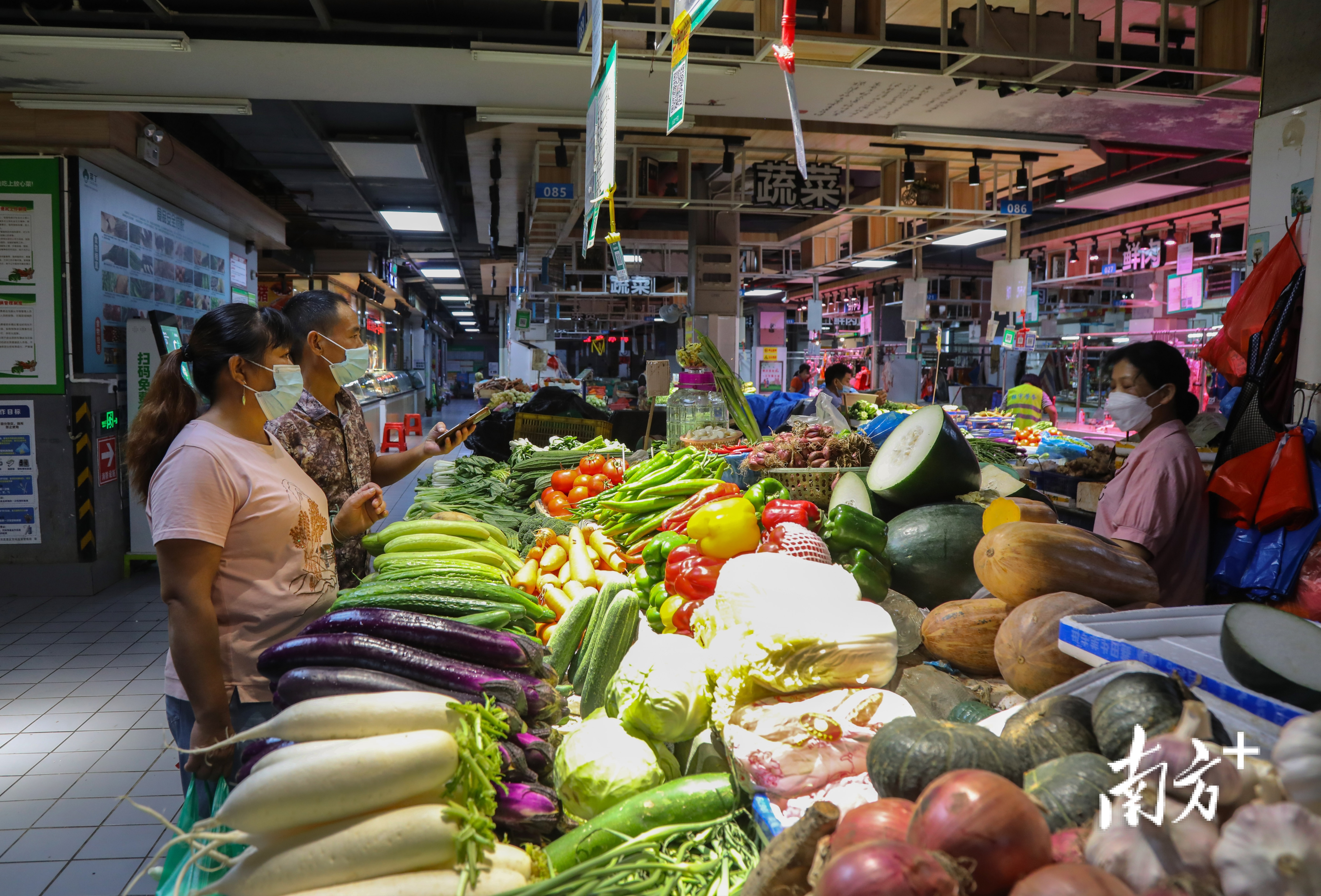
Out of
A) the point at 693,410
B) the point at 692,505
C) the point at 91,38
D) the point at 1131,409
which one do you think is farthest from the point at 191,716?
the point at 91,38

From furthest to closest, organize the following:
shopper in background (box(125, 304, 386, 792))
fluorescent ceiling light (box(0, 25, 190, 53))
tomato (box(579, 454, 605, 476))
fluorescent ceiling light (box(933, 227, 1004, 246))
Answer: fluorescent ceiling light (box(933, 227, 1004, 246))
fluorescent ceiling light (box(0, 25, 190, 53))
tomato (box(579, 454, 605, 476))
shopper in background (box(125, 304, 386, 792))

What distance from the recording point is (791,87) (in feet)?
7.41

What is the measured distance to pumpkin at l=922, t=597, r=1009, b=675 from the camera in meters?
1.93

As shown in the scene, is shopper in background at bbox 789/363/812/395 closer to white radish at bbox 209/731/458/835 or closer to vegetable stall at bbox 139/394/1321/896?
vegetable stall at bbox 139/394/1321/896

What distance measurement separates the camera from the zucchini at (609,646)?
2164mm

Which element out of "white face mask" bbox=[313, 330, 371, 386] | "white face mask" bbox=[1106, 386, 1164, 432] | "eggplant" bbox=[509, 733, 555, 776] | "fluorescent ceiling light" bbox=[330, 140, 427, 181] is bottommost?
"eggplant" bbox=[509, 733, 555, 776]

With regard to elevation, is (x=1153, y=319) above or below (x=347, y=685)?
above

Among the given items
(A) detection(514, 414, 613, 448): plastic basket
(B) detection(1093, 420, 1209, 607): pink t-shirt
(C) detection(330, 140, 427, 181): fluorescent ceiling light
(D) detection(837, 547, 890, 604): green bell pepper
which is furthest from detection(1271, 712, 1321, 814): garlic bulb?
(C) detection(330, 140, 427, 181): fluorescent ceiling light

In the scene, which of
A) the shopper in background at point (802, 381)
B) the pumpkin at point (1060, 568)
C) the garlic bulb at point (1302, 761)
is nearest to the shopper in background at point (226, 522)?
the pumpkin at point (1060, 568)

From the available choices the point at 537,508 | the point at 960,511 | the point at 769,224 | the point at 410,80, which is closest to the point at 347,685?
the point at 960,511

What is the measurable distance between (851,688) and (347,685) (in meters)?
1.05

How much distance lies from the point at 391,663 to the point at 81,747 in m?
3.72

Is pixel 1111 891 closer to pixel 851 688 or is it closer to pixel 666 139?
pixel 851 688

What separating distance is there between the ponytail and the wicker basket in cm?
187
